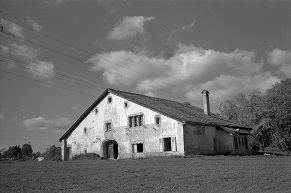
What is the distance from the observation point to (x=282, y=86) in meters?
50.0

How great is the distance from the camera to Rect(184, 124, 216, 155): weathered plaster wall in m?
30.3

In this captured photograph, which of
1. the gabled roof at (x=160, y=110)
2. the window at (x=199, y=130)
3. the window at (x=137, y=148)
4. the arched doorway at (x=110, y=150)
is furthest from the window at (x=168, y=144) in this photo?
the arched doorway at (x=110, y=150)

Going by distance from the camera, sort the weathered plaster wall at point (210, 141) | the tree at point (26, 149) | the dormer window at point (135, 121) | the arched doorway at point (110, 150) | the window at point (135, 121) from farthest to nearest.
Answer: the tree at point (26, 149)
the arched doorway at point (110, 150)
the window at point (135, 121)
the dormer window at point (135, 121)
the weathered plaster wall at point (210, 141)

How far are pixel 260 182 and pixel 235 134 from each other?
2238cm

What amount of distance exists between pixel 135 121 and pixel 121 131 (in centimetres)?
210

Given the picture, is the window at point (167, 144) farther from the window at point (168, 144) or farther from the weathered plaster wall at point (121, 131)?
the weathered plaster wall at point (121, 131)

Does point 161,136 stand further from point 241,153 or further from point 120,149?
point 241,153

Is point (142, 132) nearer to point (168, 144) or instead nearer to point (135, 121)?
point (135, 121)

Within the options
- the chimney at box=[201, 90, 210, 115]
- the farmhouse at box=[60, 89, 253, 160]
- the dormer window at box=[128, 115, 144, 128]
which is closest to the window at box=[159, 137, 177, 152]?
the farmhouse at box=[60, 89, 253, 160]

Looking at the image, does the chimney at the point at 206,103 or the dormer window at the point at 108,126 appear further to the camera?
the chimney at the point at 206,103

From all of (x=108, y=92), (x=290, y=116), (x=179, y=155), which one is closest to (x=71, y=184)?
(x=179, y=155)

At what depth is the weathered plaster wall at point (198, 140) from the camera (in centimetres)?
3027

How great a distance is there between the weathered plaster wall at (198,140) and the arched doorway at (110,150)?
971 cm

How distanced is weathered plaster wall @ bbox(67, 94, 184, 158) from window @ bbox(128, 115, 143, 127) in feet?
1.35
